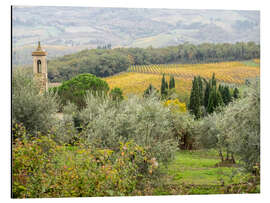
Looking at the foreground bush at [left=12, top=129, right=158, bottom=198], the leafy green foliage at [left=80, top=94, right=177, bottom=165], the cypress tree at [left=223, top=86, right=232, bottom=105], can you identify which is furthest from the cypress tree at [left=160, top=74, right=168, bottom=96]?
the foreground bush at [left=12, top=129, right=158, bottom=198]

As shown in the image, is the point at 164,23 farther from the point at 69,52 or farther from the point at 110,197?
the point at 110,197

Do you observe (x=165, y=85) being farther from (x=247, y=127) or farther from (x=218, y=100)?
(x=247, y=127)

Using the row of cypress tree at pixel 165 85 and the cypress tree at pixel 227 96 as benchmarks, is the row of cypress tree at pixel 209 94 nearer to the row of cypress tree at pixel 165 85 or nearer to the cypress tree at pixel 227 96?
the cypress tree at pixel 227 96

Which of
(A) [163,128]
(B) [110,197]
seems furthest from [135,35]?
(B) [110,197]

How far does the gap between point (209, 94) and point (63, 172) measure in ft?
14.3

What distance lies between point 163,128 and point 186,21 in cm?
295

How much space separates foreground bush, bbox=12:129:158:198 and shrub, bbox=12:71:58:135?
0.45 metres

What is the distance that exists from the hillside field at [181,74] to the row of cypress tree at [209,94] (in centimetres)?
15

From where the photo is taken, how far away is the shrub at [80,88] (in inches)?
393

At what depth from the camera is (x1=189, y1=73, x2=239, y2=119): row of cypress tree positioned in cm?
1042

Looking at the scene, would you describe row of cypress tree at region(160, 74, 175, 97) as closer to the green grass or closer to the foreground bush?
the green grass
